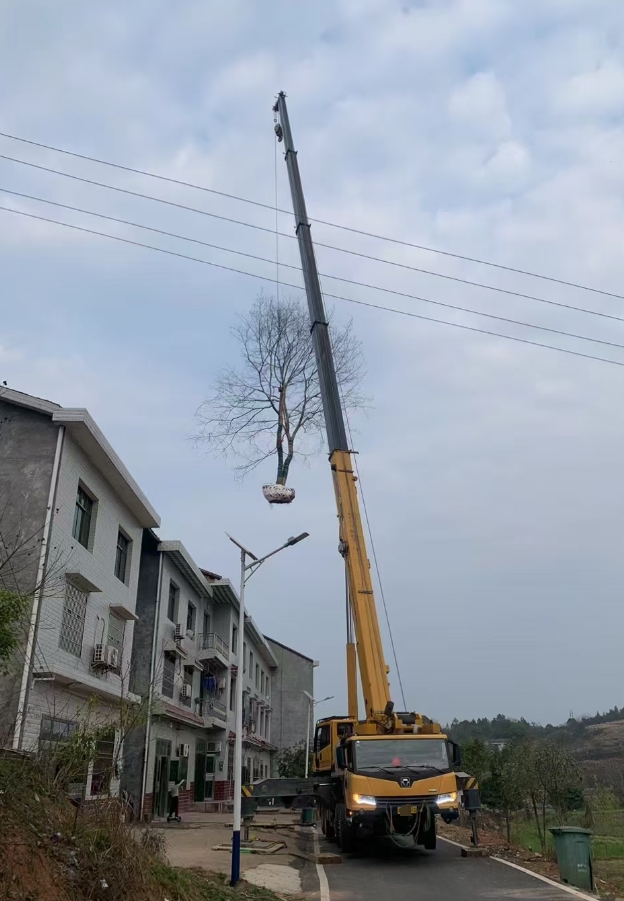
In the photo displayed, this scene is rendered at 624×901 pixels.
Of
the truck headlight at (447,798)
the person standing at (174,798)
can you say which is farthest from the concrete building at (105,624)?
the truck headlight at (447,798)

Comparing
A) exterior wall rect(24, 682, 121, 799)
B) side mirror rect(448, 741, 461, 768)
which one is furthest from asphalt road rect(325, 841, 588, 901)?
exterior wall rect(24, 682, 121, 799)

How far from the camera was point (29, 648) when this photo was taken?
45.5 feet

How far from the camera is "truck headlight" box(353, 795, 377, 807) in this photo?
12.4m

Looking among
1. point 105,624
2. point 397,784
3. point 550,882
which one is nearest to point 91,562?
point 105,624

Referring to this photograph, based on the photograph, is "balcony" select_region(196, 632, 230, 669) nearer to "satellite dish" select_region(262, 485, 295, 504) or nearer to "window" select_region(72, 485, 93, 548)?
"window" select_region(72, 485, 93, 548)

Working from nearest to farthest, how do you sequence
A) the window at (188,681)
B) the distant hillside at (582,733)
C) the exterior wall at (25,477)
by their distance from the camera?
the exterior wall at (25,477), the window at (188,681), the distant hillside at (582,733)

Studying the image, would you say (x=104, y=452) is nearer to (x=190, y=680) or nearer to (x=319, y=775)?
(x=319, y=775)

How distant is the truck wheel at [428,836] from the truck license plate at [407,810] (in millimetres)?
564

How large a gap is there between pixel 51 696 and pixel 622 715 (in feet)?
323

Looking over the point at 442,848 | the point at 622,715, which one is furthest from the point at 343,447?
the point at 622,715

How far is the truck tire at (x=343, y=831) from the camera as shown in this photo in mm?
13453

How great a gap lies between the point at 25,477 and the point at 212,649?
1645 centimetres

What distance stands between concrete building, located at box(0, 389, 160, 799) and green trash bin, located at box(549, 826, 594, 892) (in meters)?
7.30

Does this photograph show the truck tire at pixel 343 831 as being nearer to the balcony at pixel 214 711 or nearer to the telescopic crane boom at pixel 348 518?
the telescopic crane boom at pixel 348 518
